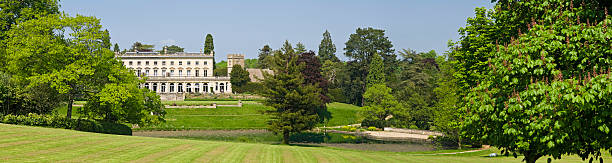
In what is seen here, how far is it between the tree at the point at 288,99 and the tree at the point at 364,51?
163ft

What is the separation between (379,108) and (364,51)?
31215mm

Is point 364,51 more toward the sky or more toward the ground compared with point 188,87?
more toward the sky

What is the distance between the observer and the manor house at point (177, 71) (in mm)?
98812

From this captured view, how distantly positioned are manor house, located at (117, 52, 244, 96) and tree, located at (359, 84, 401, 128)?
39.6 metres

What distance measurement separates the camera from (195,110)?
6850 centimetres

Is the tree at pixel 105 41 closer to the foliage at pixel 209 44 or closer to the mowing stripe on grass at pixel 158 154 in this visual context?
the mowing stripe on grass at pixel 158 154

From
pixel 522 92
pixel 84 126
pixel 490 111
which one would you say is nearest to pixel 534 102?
pixel 522 92

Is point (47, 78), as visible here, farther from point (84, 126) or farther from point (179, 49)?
point (179, 49)

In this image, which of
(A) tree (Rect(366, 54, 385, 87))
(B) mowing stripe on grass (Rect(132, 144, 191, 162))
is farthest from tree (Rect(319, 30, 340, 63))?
(B) mowing stripe on grass (Rect(132, 144, 191, 162))

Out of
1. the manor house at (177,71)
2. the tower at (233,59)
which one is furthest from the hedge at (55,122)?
the tower at (233,59)

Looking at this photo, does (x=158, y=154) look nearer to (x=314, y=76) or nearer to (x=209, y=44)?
(x=314, y=76)

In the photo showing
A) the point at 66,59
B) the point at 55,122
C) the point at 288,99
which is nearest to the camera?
the point at 55,122

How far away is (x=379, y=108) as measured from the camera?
65125 mm

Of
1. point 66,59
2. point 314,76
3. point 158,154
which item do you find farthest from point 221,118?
point 158,154
